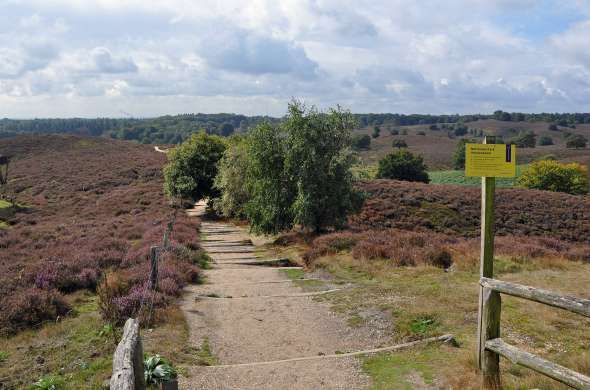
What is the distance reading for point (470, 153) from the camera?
7.02m

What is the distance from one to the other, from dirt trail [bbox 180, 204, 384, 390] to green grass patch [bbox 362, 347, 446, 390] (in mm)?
233

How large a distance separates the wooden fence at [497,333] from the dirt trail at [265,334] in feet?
6.04

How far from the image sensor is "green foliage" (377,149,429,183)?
66125 mm

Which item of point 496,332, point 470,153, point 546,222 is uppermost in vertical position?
point 470,153

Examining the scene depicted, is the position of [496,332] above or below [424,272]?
above

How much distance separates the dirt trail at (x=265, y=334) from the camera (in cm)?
782

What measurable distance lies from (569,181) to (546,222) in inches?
957

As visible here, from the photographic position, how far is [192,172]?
1336 inches

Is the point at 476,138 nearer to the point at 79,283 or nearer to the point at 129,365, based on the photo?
the point at 79,283

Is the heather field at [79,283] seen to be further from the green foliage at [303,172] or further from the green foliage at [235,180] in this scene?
the green foliage at [303,172]

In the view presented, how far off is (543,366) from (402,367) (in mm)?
2581

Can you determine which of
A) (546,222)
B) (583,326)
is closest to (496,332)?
(583,326)

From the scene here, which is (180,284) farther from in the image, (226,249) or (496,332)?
(496,332)

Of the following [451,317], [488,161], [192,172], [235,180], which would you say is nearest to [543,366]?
[488,161]
